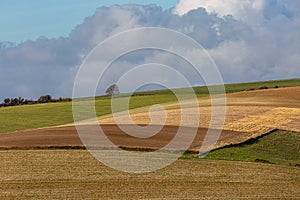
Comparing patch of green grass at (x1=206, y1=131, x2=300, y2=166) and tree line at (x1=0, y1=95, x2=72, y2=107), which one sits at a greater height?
tree line at (x1=0, y1=95, x2=72, y2=107)

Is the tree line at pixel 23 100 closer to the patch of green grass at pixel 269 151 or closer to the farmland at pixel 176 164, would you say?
the farmland at pixel 176 164

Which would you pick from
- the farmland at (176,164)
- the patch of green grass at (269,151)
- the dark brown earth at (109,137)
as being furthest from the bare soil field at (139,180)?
the dark brown earth at (109,137)

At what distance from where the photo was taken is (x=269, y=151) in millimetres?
40938

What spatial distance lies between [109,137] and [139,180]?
1580 centimetres

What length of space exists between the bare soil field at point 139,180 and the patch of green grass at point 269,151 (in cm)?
209

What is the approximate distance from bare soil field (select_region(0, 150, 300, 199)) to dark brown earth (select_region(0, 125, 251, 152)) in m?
4.61

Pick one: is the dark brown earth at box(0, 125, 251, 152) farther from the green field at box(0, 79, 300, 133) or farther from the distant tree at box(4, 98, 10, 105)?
the distant tree at box(4, 98, 10, 105)

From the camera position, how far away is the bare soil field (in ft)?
86.2

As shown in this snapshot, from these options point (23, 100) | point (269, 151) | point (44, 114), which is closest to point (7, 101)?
point (23, 100)

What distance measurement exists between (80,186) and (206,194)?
5490mm

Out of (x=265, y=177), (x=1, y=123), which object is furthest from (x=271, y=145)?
(x=1, y=123)

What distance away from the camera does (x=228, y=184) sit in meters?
29.2

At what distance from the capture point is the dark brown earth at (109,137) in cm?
4147

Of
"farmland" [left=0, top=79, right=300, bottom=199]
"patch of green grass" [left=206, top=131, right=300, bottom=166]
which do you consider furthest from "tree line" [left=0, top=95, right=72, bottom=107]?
"patch of green grass" [left=206, top=131, right=300, bottom=166]
